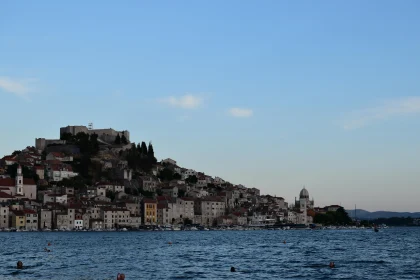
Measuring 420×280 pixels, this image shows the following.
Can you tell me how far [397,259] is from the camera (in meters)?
59.6

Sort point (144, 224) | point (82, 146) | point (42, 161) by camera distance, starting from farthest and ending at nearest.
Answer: point (82, 146), point (42, 161), point (144, 224)

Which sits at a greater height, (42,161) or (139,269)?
(42,161)

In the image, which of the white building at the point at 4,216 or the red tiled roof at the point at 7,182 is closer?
the white building at the point at 4,216

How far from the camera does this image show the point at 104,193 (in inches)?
6299

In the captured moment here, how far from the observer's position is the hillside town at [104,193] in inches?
5551

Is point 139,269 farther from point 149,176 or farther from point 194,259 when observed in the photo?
point 149,176

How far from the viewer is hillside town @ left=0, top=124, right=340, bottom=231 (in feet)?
463

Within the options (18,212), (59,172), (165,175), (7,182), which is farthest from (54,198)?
(165,175)

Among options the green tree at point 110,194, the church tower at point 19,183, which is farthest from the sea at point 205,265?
the green tree at point 110,194

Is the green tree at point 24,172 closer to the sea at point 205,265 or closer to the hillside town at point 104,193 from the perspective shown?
the hillside town at point 104,193

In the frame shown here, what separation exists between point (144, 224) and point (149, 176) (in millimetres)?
28031

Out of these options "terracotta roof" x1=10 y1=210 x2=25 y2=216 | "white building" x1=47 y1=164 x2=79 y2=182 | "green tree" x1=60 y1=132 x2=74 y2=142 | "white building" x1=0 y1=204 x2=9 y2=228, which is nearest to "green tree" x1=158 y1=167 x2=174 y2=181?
"green tree" x1=60 y1=132 x2=74 y2=142

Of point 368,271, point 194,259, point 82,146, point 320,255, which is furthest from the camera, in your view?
point 82,146

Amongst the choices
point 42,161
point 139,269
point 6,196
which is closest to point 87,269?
point 139,269
